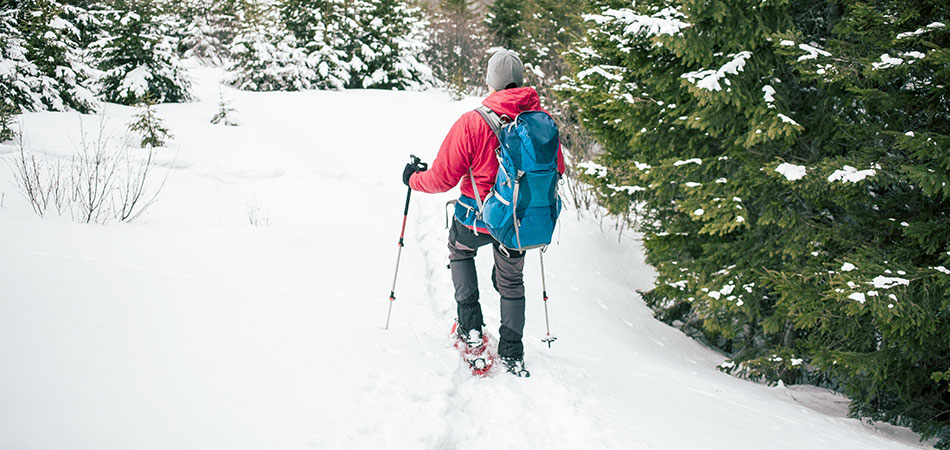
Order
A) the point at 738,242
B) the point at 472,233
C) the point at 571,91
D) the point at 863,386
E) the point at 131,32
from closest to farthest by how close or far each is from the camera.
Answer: the point at 472,233, the point at 863,386, the point at 738,242, the point at 571,91, the point at 131,32

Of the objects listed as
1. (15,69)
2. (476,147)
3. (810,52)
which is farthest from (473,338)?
(15,69)

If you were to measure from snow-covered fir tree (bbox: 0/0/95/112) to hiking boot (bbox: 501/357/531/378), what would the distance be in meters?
9.50

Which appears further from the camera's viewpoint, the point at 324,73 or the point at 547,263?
→ the point at 324,73

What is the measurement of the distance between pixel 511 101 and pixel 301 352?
2.08 meters

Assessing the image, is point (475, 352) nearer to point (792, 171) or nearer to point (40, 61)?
point (792, 171)

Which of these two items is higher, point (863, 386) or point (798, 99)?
point (798, 99)

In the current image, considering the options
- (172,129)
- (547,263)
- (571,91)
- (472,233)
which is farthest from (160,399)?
(172,129)

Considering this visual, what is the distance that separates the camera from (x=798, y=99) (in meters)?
5.18

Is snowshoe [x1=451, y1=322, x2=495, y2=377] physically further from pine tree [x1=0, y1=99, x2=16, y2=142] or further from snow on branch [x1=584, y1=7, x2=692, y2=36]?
pine tree [x1=0, y1=99, x2=16, y2=142]

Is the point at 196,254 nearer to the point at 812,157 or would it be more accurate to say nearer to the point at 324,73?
the point at 812,157

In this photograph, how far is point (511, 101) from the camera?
2996 millimetres

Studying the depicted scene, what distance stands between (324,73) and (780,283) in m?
17.2

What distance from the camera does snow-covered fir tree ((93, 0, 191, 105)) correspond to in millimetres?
11078

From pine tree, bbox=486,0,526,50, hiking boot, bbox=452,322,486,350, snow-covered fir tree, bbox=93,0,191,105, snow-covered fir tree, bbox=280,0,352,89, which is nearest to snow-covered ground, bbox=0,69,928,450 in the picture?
hiking boot, bbox=452,322,486,350
